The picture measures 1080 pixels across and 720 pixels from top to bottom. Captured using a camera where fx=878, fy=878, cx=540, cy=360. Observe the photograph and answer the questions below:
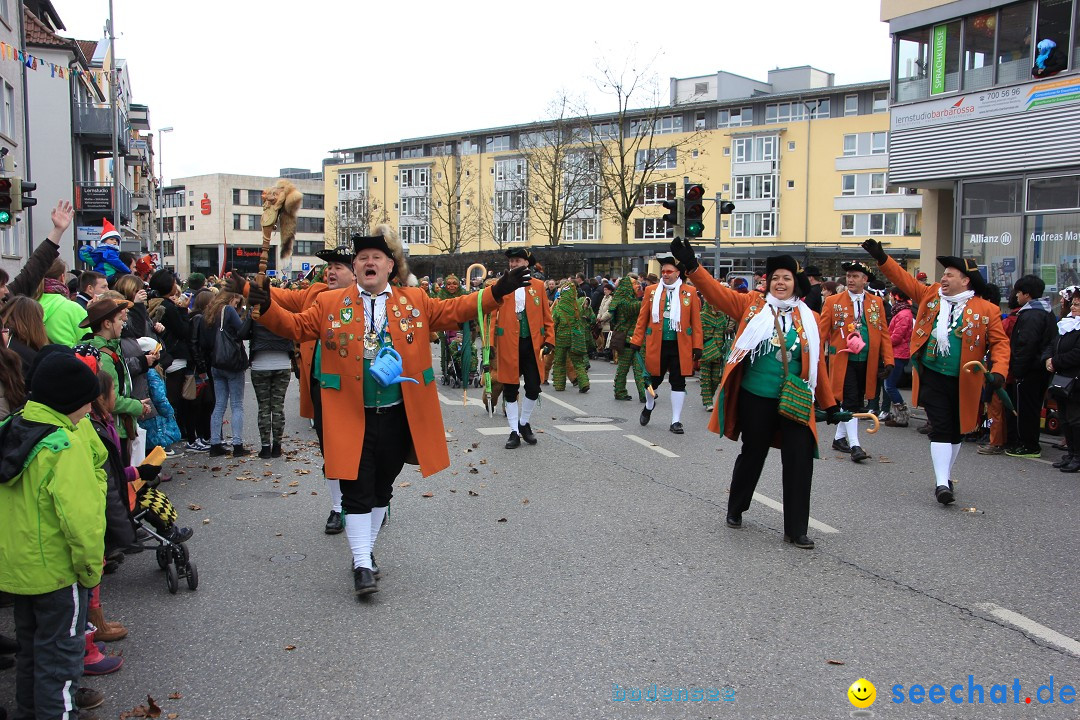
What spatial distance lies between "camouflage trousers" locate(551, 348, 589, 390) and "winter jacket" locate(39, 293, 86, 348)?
948 cm

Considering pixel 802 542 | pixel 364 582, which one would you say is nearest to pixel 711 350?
pixel 802 542

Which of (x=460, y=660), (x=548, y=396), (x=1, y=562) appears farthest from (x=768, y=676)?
(x=548, y=396)

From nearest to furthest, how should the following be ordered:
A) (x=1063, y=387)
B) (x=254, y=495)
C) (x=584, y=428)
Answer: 1. (x=254, y=495)
2. (x=1063, y=387)
3. (x=584, y=428)

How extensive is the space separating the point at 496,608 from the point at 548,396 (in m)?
9.65

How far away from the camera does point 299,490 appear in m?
7.68

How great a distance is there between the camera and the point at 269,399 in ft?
30.2

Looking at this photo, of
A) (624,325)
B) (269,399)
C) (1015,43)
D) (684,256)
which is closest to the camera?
(684,256)

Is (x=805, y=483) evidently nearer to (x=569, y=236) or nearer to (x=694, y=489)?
(x=694, y=489)

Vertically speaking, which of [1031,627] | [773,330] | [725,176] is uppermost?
[725,176]

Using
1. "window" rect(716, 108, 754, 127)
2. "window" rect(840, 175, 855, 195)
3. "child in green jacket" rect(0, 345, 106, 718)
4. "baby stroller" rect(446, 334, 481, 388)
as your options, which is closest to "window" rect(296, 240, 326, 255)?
"window" rect(716, 108, 754, 127)

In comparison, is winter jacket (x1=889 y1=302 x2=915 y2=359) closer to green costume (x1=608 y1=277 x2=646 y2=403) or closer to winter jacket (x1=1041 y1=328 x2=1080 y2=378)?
winter jacket (x1=1041 y1=328 x2=1080 y2=378)

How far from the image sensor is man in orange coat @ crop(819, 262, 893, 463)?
9.47 meters

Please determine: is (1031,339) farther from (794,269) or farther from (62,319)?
(62,319)

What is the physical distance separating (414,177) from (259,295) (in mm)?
78228
